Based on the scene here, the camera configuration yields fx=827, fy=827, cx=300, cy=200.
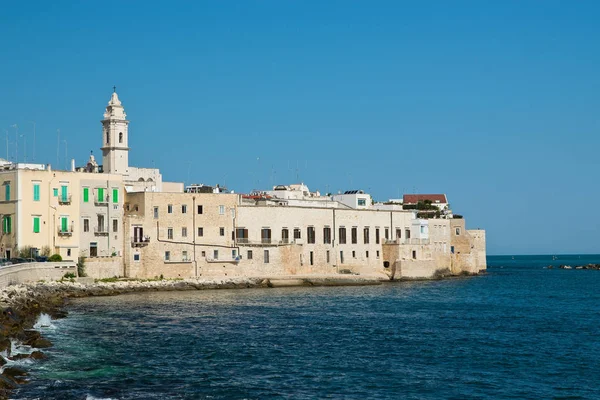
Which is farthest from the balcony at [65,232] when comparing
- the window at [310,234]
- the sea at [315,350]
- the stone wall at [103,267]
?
the window at [310,234]

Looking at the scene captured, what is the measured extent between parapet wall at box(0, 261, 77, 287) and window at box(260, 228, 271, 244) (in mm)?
15641

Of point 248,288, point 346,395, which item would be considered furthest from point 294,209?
point 346,395

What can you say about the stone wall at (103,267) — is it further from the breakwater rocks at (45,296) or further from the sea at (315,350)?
the sea at (315,350)

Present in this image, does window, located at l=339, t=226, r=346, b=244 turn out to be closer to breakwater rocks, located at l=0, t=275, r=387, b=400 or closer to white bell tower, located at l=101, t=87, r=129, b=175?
breakwater rocks, located at l=0, t=275, r=387, b=400

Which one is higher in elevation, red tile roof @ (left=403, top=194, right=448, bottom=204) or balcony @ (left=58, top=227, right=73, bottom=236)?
red tile roof @ (left=403, top=194, right=448, bottom=204)

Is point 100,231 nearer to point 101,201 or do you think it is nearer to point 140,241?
point 101,201

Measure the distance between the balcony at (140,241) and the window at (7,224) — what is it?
8.02m

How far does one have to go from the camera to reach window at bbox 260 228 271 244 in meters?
62.0

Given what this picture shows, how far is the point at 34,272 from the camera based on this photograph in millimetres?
47500

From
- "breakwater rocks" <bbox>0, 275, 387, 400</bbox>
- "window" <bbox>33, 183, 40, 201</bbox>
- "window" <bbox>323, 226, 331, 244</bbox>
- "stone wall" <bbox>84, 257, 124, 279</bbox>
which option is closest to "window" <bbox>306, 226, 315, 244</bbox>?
"window" <bbox>323, 226, 331, 244</bbox>

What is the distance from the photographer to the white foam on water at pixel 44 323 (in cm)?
3369

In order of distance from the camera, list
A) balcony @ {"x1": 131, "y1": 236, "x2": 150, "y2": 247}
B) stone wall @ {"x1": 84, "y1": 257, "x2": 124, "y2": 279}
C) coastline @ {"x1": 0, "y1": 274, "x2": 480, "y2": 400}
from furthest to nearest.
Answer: balcony @ {"x1": 131, "y1": 236, "x2": 150, "y2": 247}, stone wall @ {"x1": 84, "y1": 257, "x2": 124, "y2": 279}, coastline @ {"x1": 0, "y1": 274, "x2": 480, "y2": 400}

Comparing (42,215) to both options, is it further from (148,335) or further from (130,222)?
(148,335)

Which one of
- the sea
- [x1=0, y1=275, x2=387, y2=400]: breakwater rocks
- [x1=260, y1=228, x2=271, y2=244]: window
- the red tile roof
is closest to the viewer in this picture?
the sea
